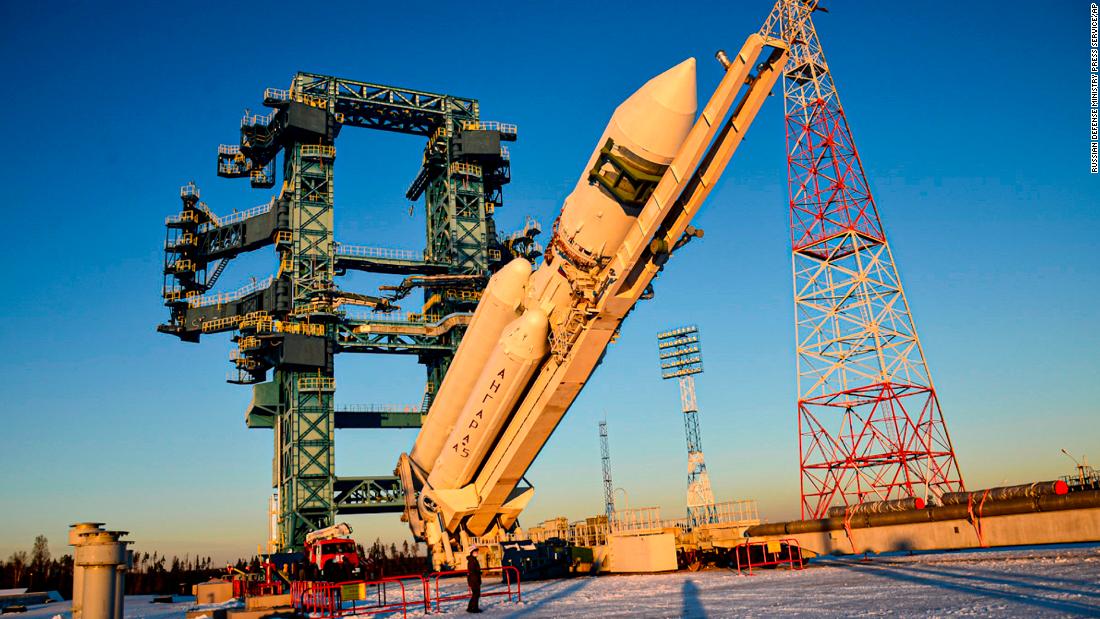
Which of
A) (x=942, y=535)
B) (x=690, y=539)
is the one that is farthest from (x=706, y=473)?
(x=942, y=535)

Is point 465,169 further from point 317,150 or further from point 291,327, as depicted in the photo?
point 291,327

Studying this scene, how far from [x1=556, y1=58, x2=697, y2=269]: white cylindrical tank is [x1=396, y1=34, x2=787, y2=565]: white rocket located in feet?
0.08

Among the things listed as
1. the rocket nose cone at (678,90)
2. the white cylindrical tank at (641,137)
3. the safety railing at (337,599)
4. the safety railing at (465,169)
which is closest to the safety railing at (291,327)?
the safety railing at (465,169)

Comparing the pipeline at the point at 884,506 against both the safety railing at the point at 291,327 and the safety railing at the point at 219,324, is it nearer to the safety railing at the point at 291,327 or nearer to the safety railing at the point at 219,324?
the safety railing at the point at 291,327

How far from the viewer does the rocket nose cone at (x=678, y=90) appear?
17406 millimetres

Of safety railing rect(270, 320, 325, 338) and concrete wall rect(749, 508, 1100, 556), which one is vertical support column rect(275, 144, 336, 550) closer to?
safety railing rect(270, 320, 325, 338)

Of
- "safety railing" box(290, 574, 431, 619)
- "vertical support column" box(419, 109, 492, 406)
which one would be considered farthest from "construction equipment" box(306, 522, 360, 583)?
"vertical support column" box(419, 109, 492, 406)

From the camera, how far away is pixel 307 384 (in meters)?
43.4

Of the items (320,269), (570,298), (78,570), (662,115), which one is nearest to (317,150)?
(320,269)

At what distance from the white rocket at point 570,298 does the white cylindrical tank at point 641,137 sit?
0.02 metres

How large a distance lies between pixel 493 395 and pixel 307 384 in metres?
23.8

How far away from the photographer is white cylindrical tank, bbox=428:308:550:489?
21.5 meters

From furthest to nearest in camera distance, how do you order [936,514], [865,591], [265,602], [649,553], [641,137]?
[649,553], [936,514], [265,602], [641,137], [865,591]

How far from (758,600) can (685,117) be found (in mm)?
9808
